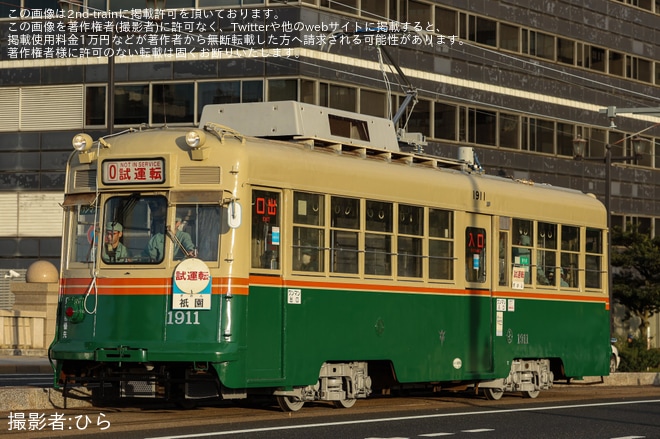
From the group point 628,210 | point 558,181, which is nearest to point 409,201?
point 558,181

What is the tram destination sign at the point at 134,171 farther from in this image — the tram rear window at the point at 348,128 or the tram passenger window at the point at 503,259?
the tram passenger window at the point at 503,259

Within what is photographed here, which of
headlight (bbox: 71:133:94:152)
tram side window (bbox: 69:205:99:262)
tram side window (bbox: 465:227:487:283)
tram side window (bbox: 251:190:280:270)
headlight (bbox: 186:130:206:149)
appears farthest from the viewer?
tram side window (bbox: 465:227:487:283)

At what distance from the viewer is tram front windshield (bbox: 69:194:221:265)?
1585 centimetres

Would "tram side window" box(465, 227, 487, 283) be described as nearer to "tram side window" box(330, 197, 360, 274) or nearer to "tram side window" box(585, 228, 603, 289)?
"tram side window" box(330, 197, 360, 274)

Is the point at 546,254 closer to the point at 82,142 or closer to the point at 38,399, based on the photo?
the point at 82,142

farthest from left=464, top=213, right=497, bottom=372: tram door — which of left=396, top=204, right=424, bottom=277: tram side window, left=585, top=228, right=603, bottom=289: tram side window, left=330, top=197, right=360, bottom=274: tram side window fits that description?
left=585, top=228, right=603, bottom=289: tram side window

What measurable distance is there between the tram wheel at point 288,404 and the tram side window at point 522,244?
5.26m

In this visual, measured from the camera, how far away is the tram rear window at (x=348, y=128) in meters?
18.6

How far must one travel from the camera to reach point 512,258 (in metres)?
21.2

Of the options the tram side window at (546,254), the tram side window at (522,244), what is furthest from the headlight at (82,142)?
the tram side window at (546,254)

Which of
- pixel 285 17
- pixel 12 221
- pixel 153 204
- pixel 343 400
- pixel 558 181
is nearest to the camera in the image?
pixel 153 204

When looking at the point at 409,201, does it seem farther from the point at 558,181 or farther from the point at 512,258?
the point at 558,181

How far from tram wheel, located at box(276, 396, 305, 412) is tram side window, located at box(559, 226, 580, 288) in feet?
21.7

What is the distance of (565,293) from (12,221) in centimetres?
2593
